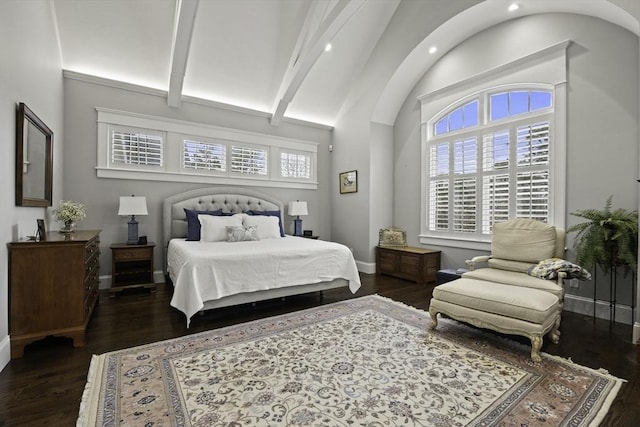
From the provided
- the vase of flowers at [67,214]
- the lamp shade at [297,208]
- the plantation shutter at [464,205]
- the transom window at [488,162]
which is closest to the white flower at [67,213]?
the vase of flowers at [67,214]

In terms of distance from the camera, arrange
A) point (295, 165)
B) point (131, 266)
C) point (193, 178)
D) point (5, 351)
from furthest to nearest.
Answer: point (295, 165) < point (193, 178) < point (131, 266) < point (5, 351)

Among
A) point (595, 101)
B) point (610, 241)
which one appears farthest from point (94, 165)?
point (595, 101)

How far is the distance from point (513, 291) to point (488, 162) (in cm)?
251

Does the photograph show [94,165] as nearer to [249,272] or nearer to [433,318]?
[249,272]

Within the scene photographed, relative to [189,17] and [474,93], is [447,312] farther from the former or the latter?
[189,17]

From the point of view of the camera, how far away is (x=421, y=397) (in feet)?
6.15

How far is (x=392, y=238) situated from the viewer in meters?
5.59

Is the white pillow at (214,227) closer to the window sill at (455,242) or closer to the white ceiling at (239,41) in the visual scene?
the white ceiling at (239,41)

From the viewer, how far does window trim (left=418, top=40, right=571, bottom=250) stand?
369 centimetres

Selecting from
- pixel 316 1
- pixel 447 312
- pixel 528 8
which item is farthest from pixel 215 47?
pixel 447 312

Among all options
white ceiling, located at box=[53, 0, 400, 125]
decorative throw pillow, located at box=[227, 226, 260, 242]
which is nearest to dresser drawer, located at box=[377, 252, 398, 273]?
decorative throw pillow, located at box=[227, 226, 260, 242]

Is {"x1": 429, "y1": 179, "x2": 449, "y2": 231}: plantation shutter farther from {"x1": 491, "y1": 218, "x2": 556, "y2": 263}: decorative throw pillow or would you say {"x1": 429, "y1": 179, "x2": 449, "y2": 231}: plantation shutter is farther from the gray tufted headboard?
the gray tufted headboard

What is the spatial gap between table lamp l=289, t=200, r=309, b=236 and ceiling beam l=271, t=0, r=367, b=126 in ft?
5.79

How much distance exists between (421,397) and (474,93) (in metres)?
4.45
